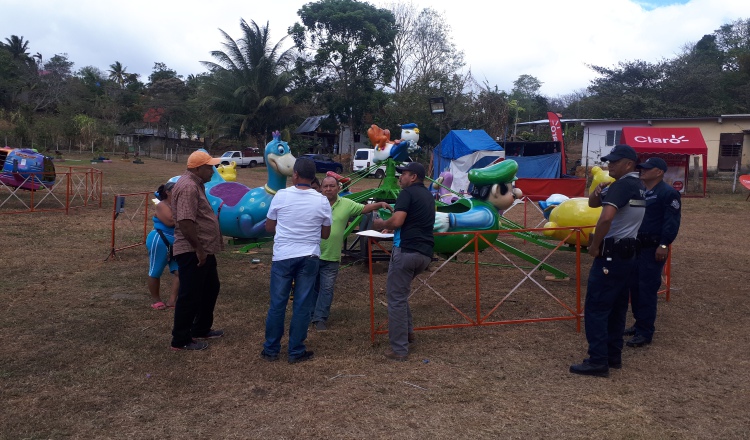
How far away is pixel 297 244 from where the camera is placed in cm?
441

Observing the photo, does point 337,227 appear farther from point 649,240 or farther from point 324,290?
point 649,240

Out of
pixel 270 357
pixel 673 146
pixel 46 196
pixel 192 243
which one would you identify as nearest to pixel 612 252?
pixel 270 357

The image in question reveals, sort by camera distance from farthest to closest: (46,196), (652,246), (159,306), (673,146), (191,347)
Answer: (673,146) < (46,196) < (159,306) < (652,246) < (191,347)

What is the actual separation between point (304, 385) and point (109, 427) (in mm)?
1311

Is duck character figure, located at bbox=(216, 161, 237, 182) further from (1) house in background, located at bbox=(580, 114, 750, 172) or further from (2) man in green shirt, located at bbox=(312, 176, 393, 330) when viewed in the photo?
(1) house in background, located at bbox=(580, 114, 750, 172)

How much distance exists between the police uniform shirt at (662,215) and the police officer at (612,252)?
1061 millimetres

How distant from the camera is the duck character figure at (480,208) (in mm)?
6305

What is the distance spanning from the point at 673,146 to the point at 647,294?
16.8m

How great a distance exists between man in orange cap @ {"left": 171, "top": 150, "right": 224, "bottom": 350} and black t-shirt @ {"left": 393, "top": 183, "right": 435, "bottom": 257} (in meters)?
1.58

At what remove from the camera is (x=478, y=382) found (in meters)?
4.27

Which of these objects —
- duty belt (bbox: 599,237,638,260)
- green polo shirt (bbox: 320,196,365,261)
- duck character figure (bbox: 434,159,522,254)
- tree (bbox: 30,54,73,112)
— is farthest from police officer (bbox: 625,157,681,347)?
tree (bbox: 30,54,73,112)

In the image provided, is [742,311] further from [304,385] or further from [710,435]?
[304,385]

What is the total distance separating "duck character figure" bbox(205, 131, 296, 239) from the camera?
22.6 feet

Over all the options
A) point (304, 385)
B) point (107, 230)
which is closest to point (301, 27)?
point (107, 230)
